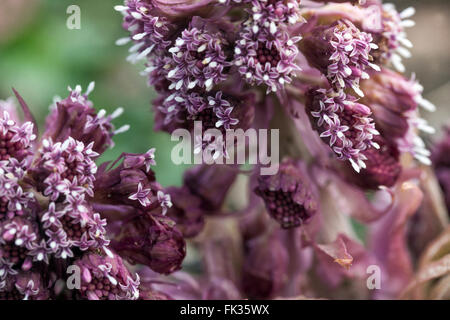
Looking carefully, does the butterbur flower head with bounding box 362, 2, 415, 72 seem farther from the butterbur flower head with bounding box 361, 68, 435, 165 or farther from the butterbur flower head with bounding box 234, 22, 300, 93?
the butterbur flower head with bounding box 234, 22, 300, 93

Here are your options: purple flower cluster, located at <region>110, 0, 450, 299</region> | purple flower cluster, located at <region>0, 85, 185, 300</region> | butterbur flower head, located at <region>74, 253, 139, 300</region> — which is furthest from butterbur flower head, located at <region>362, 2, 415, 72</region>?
butterbur flower head, located at <region>74, 253, 139, 300</region>

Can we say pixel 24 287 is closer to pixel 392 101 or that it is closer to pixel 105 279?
pixel 105 279

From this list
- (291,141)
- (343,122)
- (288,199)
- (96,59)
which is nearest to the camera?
(343,122)

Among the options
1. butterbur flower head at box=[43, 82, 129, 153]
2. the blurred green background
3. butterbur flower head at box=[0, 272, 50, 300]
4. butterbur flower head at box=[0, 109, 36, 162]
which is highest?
the blurred green background

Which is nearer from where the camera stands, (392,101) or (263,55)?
(263,55)

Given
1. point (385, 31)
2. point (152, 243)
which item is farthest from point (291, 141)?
point (152, 243)

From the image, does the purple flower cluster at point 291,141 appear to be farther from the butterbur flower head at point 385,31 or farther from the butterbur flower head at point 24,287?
the butterbur flower head at point 24,287
